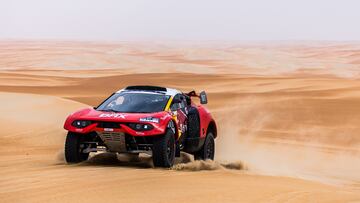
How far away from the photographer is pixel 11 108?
70.0 feet

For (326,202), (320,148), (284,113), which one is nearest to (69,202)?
(326,202)

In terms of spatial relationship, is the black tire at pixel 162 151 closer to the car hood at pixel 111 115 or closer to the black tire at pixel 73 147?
the car hood at pixel 111 115

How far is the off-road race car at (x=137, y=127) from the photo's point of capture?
1057cm

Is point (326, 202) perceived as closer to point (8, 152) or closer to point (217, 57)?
point (8, 152)

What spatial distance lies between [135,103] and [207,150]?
2.00m

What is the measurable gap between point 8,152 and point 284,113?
42.7ft

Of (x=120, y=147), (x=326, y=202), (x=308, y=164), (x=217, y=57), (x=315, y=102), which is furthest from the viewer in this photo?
(x=217, y=57)

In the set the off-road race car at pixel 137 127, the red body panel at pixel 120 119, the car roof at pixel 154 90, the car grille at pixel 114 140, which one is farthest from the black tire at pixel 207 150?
the car grille at pixel 114 140

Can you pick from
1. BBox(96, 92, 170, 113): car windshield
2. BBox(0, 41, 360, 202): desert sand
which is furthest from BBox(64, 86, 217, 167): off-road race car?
BBox(0, 41, 360, 202): desert sand

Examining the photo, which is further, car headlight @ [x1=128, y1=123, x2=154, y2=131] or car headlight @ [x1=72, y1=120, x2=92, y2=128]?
car headlight @ [x1=72, y1=120, x2=92, y2=128]

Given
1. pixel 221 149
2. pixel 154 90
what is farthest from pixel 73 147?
pixel 221 149

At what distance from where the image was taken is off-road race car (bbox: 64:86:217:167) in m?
10.6

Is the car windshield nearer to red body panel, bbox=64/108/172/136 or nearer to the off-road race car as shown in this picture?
the off-road race car

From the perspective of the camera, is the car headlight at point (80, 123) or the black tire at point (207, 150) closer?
the car headlight at point (80, 123)
